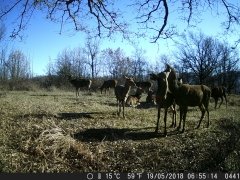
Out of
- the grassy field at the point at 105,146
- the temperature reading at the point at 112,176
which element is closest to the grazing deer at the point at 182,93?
the grassy field at the point at 105,146

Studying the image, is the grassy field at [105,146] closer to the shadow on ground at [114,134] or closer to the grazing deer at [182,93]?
the shadow on ground at [114,134]

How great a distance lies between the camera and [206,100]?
16672 millimetres

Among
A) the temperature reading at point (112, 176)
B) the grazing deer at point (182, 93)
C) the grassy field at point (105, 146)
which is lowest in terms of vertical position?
the temperature reading at point (112, 176)

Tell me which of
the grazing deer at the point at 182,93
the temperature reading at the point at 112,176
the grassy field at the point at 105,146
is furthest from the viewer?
the grazing deer at the point at 182,93

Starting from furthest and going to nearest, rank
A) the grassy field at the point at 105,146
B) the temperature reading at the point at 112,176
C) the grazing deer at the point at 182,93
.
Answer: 1. the grazing deer at the point at 182,93
2. the grassy field at the point at 105,146
3. the temperature reading at the point at 112,176

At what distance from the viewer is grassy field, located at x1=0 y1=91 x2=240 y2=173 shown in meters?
10.9

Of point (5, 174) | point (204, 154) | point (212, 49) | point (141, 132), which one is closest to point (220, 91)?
point (141, 132)

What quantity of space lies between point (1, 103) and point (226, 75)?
185 feet

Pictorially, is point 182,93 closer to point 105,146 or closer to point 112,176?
point 105,146

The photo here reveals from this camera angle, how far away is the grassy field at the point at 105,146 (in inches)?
428

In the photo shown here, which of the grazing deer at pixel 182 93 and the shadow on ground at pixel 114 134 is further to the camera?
the grazing deer at pixel 182 93

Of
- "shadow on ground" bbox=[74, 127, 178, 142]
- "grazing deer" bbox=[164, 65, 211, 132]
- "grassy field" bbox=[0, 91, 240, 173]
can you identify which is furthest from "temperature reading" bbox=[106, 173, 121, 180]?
"grazing deer" bbox=[164, 65, 211, 132]

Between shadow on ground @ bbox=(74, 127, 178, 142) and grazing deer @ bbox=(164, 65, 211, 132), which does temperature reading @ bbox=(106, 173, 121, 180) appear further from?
grazing deer @ bbox=(164, 65, 211, 132)

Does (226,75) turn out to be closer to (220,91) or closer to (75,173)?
(220,91)
